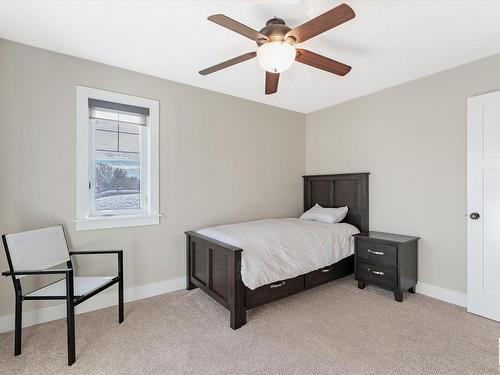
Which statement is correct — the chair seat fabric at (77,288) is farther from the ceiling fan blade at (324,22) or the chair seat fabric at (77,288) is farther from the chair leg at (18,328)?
the ceiling fan blade at (324,22)

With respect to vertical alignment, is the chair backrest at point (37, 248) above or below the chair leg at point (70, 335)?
above

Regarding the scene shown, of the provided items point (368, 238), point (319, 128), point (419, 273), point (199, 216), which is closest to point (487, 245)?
point (419, 273)

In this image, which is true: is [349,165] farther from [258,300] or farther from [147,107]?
[147,107]

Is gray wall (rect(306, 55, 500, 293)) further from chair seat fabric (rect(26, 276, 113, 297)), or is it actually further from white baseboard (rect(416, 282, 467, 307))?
chair seat fabric (rect(26, 276, 113, 297))

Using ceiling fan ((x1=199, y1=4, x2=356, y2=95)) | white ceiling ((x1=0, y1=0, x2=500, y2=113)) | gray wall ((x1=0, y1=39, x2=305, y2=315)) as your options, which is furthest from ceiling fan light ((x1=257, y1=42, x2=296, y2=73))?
gray wall ((x1=0, y1=39, x2=305, y2=315))

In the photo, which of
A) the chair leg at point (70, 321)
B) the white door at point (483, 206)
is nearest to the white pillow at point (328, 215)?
the white door at point (483, 206)

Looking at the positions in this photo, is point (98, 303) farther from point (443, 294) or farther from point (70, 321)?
point (443, 294)

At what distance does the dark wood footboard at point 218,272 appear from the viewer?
2336mm

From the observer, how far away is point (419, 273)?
3.08m

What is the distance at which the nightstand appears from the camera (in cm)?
284

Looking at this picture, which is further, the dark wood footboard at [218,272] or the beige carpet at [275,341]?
the dark wood footboard at [218,272]

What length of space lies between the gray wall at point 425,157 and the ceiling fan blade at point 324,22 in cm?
202

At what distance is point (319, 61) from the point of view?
6.76 feet

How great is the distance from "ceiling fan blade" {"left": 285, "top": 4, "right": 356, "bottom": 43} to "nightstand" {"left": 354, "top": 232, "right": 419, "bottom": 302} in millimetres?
2242
